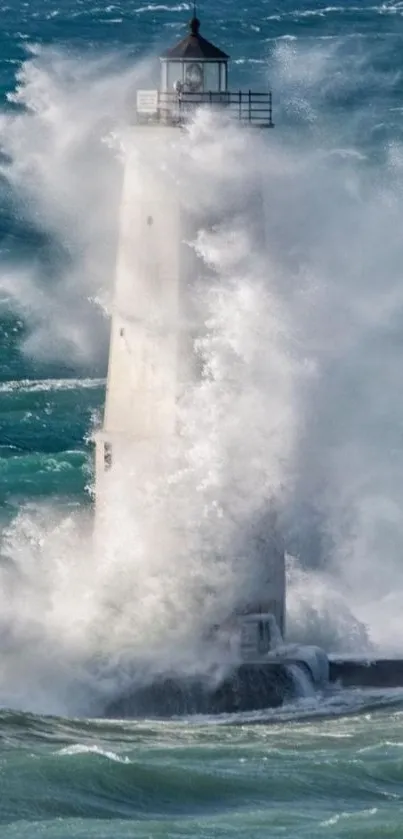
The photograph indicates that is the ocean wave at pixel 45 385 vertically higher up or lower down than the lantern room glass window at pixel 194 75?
higher up

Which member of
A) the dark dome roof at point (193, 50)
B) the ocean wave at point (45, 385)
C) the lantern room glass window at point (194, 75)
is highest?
the ocean wave at point (45, 385)

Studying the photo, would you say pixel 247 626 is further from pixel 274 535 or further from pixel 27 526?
pixel 27 526

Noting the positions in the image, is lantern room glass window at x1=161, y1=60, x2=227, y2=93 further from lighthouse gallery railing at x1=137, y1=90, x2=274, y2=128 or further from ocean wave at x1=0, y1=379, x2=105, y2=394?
ocean wave at x1=0, y1=379, x2=105, y2=394

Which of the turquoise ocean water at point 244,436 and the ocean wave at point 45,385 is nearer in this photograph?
the turquoise ocean water at point 244,436

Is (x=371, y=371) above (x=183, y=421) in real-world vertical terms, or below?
above

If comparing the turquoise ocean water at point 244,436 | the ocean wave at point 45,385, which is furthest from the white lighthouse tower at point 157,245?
the ocean wave at point 45,385

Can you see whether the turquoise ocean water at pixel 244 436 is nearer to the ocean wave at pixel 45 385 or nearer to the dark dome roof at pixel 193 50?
the ocean wave at pixel 45 385

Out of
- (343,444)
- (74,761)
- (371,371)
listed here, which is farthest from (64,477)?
(74,761)
